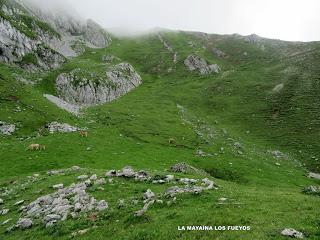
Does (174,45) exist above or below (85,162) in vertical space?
above

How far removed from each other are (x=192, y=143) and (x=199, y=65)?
8935cm

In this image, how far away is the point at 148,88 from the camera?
133875 millimetres

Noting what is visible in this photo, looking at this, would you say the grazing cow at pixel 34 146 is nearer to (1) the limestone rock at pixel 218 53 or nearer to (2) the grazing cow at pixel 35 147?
(2) the grazing cow at pixel 35 147

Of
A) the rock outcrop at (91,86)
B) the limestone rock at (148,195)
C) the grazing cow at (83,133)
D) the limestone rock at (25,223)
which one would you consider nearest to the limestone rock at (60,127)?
the grazing cow at (83,133)

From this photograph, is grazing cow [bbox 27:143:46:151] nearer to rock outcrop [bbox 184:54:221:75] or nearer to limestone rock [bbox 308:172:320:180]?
limestone rock [bbox 308:172:320:180]

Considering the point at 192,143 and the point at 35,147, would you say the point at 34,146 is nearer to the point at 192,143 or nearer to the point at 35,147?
the point at 35,147

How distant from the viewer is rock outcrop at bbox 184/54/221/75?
5955 inches

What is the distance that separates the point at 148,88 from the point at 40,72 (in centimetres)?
3884

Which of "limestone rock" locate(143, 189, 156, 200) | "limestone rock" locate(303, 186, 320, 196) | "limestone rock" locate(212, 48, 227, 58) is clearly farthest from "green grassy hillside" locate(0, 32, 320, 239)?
"limestone rock" locate(212, 48, 227, 58)

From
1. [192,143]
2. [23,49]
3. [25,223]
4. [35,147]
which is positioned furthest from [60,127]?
[23,49]

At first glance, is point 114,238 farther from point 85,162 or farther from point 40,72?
point 40,72

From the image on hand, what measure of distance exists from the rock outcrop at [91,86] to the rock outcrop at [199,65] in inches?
1404

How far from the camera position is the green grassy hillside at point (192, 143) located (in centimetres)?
2148

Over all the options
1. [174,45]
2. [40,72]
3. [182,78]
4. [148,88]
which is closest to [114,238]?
[40,72]
